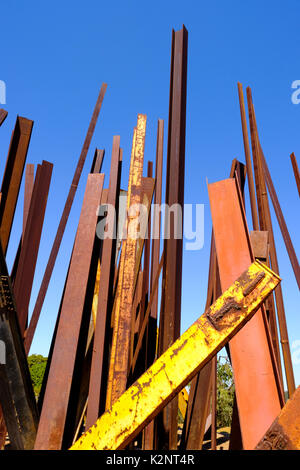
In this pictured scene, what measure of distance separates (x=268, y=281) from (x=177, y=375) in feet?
2.09

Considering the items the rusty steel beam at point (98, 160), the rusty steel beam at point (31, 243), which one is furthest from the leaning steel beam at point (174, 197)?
the rusty steel beam at point (31, 243)

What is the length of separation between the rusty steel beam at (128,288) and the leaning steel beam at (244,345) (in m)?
0.88

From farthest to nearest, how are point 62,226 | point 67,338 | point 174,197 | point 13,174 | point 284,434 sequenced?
point 62,226 < point 13,174 < point 174,197 < point 67,338 < point 284,434

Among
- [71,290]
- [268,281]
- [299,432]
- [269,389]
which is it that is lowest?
[299,432]

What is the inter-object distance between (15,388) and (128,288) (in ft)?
3.63

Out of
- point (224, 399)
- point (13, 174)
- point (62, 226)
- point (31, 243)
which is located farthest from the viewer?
point (224, 399)

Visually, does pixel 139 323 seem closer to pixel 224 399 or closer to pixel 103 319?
pixel 103 319

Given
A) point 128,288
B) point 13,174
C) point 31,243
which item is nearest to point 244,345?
point 128,288

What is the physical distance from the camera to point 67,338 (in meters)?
2.41

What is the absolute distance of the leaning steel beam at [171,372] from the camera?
1613mm

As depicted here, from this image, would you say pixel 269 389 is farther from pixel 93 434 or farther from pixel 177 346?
pixel 93 434

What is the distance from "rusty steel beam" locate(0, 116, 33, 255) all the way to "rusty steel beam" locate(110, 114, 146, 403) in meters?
1.53
